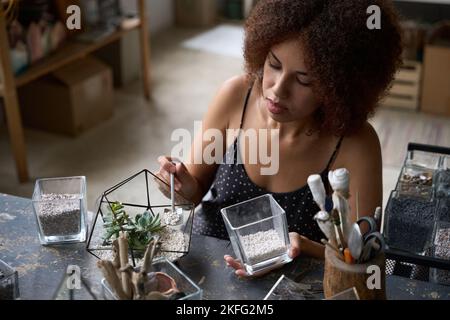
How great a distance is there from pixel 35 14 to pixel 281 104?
6.40 ft

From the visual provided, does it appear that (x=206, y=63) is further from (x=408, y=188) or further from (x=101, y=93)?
(x=408, y=188)

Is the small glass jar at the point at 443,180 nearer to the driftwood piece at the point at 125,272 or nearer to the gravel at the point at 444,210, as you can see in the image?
the gravel at the point at 444,210

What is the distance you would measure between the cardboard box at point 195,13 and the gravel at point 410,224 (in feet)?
11.3

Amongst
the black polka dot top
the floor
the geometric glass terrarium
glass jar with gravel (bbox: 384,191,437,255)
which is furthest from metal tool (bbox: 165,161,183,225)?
the floor

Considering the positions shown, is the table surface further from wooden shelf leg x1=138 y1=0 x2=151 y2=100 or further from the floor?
wooden shelf leg x1=138 y1=0 x2=151 y2=100

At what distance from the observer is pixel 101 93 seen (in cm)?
329

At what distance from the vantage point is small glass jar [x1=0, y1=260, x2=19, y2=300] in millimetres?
1092

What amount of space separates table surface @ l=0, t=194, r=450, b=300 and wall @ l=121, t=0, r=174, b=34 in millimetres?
3469

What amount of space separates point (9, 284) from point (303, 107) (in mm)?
670

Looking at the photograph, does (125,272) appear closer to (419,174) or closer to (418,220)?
(418,220)

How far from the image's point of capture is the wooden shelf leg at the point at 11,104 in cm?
251

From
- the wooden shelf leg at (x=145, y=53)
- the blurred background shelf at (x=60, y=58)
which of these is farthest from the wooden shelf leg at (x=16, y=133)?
the wooden shelf leg at (x=145, y=53)

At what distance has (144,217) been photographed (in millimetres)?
1237
